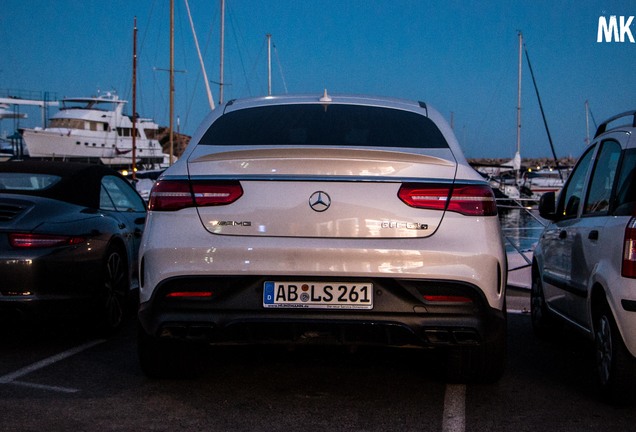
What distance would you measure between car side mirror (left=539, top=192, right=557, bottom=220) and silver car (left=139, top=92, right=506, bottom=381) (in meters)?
2.09

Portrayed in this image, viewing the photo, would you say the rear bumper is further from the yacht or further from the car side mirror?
the yacht

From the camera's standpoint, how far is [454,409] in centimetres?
475

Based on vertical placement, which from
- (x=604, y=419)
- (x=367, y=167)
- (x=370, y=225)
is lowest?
(x=604, y=419)

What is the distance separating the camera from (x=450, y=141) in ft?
16.9

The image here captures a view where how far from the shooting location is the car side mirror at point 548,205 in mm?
6691

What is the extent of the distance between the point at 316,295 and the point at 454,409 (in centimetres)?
97

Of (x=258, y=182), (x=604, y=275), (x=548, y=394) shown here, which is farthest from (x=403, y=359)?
(x=258, y=182)

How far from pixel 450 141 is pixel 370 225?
2.91ft

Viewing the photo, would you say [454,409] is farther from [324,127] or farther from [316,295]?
[324,127]

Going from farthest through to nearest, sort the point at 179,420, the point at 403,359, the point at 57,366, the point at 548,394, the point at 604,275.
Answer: the point at 403,359
the point at 57,366
the point at 548,394
the point at 604,275
the point at 179,420

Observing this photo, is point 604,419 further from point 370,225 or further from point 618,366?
point 370,225

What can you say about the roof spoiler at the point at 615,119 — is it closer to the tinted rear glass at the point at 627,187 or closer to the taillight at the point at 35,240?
the tinted rear glass at the point at 627,187

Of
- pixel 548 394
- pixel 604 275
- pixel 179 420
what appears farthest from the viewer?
pixel 548 394

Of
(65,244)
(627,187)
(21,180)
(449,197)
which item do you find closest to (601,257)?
(627,187)
